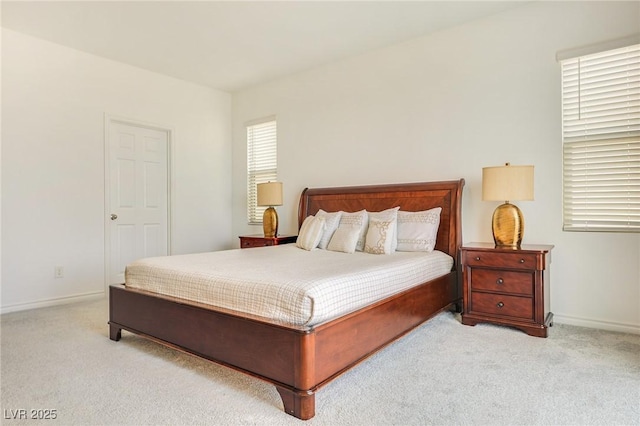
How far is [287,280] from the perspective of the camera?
1.99 m

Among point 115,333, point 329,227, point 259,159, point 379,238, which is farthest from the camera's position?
point 259,159

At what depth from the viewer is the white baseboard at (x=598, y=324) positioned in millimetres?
2857

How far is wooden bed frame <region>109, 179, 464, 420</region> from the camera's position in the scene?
1729mm

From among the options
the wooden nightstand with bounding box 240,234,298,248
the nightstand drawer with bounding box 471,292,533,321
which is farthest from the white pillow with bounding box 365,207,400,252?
the wooden nightstand with bounding box 240,234,298,248

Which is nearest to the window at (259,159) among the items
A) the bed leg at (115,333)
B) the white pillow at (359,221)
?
the white pillow at (359,221)

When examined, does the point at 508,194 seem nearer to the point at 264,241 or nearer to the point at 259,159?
the point at 264,241

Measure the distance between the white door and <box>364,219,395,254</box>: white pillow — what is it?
2.88 metres

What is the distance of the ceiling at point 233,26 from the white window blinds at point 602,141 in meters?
0.86

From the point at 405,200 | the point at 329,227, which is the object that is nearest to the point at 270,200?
the point at 329,227

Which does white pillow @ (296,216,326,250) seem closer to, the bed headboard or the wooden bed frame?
the bed headboard

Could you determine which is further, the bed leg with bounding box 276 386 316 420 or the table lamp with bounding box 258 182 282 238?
the table lamp with bounding box 258 182 282 238

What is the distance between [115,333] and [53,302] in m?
1.69

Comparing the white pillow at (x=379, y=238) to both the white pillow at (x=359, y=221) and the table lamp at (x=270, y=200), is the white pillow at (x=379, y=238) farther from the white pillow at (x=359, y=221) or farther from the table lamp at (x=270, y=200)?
the table lamp at (x=270, y=200)

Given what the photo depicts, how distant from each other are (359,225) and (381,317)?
1423 millimetres
